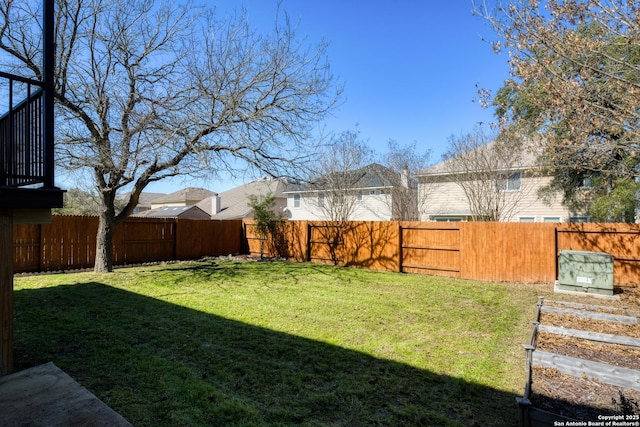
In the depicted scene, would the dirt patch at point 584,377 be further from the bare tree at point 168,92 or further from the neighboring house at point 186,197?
the neighboring house at point 186,197

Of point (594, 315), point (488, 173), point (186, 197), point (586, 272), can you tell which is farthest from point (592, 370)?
point (186, 197)

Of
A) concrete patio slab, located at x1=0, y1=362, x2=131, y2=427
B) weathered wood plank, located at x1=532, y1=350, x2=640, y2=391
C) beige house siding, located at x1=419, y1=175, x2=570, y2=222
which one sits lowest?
weathered wood plank, located at x1=532, y1=350, x2=640, y2=391

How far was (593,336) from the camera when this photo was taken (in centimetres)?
498

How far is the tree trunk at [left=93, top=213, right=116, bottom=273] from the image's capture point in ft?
34.6

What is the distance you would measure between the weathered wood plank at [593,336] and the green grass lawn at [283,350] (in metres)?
0.43

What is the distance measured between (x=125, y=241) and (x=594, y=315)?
1392 cm

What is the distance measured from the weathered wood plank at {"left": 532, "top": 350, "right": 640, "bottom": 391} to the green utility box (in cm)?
534

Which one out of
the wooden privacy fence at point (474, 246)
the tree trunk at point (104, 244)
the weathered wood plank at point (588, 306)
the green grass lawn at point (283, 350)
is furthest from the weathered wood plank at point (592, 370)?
the tree trunk at point (104, 244)

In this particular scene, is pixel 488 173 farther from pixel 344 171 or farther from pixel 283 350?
pixel 283 350

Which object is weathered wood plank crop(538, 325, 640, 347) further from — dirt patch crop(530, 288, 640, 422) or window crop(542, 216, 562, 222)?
window crop(542, 216, 562, 222)

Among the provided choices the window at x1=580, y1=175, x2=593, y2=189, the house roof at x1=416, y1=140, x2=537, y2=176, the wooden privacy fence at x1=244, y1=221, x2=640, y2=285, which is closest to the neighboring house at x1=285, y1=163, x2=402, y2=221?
the house roof at x1=416, y1=140, x2=537, y2=176

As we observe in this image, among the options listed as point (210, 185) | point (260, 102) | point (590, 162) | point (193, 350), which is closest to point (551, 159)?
point (590, 162)

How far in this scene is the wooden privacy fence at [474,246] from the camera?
9.05 meters

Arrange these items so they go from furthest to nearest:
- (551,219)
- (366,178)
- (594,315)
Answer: (366,178) < (551,219) < (594,315)
